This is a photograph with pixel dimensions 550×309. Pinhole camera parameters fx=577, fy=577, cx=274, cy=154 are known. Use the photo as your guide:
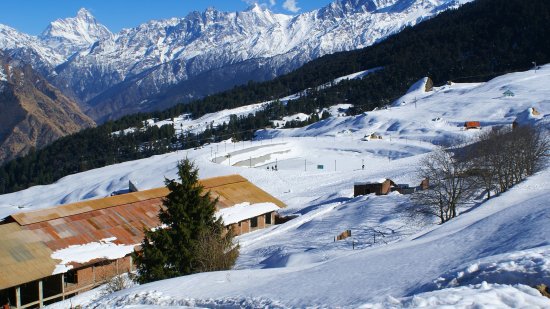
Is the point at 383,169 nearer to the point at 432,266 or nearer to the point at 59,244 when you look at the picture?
the point at 59,244

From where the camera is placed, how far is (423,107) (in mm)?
110250

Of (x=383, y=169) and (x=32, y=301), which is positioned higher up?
(x=383, y=169)

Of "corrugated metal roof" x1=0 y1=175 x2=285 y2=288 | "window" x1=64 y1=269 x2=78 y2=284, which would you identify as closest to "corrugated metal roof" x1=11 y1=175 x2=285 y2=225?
"corrugated metal roof" x1=0 y1=175 x2=285 y2=288

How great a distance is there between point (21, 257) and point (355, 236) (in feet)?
57.6

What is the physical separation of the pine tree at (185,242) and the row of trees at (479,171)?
44.3ft

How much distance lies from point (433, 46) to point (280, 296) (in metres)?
193

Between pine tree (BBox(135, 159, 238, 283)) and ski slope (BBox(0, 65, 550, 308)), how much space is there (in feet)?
6.94

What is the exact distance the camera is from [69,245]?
31.1 m

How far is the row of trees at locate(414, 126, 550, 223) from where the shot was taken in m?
33.3

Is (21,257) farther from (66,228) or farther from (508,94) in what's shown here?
(508,94)

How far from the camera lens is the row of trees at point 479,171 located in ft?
109

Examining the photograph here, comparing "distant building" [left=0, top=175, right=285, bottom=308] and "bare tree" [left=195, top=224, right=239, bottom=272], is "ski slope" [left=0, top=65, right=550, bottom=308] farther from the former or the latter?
"distant building" [left=0, top=175, right=285, bottom=308]

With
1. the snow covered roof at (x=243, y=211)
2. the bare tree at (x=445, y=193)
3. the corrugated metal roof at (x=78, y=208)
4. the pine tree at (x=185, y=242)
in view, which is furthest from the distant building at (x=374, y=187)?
the pine tree at (x=185, y=242)

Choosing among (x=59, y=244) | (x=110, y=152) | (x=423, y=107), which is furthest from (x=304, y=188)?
(x=110, y=152)
